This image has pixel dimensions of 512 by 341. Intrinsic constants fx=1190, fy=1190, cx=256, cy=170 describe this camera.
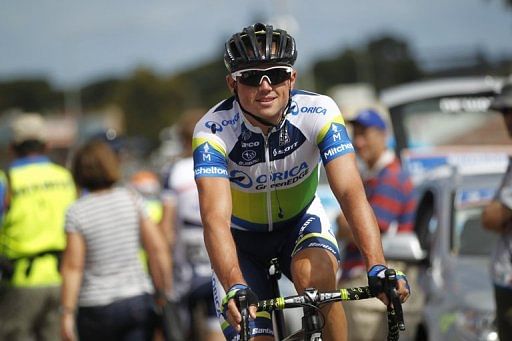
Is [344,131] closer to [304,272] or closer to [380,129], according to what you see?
[304,272]

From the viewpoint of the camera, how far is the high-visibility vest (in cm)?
905

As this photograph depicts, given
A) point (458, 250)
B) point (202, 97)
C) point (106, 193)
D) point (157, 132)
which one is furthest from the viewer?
point (202, 97)

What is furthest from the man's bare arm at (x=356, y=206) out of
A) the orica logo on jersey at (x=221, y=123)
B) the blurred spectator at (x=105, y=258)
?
the blurred spectator at (x=105, y=258)

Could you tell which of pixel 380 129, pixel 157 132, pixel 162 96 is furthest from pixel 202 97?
pixel 380 129

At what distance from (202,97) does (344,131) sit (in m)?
119

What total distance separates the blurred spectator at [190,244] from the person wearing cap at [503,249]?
3.15 metres

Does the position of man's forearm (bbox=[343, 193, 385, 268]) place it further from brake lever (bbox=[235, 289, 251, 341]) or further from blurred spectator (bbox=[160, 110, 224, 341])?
blurred spectator (bbox=[160, 110, 224, 341])

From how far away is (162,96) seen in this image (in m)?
114

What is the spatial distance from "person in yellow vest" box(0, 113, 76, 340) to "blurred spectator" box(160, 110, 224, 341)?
102 cm

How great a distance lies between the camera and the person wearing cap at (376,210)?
884 cm

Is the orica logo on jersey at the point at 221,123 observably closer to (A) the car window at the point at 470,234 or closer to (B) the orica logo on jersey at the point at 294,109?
(B) the orica logo on jersey at the point at 294,109

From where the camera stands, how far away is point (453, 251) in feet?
28.3

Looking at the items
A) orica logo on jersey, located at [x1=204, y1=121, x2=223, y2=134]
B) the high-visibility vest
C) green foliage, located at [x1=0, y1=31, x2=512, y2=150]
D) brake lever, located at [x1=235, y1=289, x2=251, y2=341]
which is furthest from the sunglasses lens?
green foliage, located at [x1=0, y1=31, x2=512, y2=150]

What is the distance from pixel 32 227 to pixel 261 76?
3.97m
